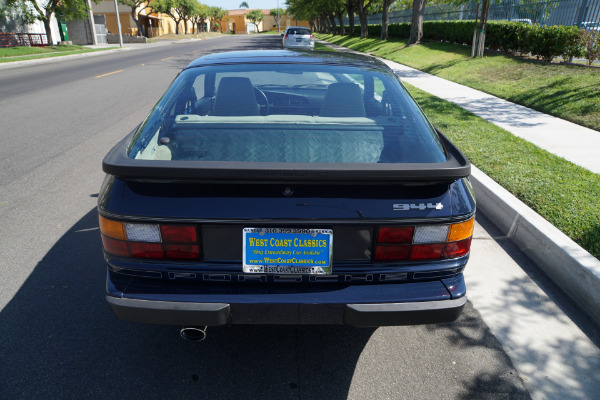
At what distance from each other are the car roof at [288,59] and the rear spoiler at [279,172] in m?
1.45

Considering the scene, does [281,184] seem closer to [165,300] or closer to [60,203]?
[165,300]

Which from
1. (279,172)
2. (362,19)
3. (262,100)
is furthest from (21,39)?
(279,172)

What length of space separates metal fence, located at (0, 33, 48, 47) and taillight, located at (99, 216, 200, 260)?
3780cm

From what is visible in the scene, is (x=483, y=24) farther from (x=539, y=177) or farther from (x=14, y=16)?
(x=14, y=16)

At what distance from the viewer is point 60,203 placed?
4.62m

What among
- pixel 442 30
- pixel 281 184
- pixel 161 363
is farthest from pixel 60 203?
pixel 442 30

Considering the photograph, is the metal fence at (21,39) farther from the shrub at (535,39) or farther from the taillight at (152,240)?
the taillight at (152,240)

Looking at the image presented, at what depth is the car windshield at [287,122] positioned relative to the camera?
92.5 inches

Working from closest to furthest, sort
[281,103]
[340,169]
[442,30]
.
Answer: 1. [340,169]
2. [281,103]
3. [442,30]

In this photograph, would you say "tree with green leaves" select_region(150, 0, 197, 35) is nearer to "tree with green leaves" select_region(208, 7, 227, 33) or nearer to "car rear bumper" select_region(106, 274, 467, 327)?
"tree with green leaves" select_region(208, 7, 227, 33)

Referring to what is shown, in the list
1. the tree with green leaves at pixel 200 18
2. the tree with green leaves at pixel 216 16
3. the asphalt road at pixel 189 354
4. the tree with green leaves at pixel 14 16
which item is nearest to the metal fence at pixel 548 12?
the asphalt road at pixel 189 354

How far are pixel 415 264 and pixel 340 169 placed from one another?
2.09 ft

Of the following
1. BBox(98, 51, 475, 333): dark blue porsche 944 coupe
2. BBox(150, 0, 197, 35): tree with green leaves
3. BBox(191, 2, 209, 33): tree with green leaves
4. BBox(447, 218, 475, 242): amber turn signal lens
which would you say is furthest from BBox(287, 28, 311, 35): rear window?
BBox(191, 2, 209, 33): tree with green leaves

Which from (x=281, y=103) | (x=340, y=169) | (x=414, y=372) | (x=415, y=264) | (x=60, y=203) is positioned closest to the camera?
(x=340, y=169)
